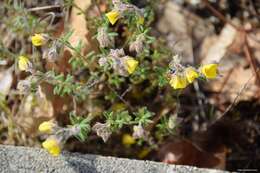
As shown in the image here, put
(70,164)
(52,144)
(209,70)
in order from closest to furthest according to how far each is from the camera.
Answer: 1. (52,144)
2. (209,70)
3. (70,164)

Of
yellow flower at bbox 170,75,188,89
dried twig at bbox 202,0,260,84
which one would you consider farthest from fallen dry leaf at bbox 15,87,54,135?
dried twig at bbox 202,0,260,84

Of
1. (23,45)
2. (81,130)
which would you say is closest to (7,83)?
(23,45)

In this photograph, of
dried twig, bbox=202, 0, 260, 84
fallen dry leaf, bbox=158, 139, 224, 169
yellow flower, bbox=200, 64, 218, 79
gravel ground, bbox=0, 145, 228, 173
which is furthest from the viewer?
dried twig, bbox=202, 0, 260, 84

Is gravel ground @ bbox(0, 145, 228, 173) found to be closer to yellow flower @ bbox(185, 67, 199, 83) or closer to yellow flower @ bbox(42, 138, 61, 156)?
yellow flower @ bbox(42, 138, 61, 156)

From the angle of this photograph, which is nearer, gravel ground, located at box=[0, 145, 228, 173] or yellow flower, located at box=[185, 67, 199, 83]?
yellow flower, located at box=[185, 67, 199, 83]

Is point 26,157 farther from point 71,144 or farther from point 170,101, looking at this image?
point 170,101

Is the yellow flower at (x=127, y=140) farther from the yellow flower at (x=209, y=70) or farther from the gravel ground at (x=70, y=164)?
the yellow flower at (x=209, y=70)

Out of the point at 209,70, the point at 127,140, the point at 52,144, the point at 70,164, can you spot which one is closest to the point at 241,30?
the point at 127,140

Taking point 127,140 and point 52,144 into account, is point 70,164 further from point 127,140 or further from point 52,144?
point 127,140
